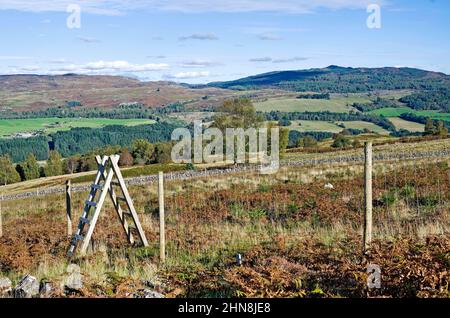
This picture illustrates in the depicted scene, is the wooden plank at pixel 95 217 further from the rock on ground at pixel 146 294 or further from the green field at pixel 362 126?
the green field at pixel 362 126

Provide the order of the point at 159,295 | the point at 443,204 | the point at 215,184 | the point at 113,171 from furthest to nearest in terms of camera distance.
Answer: the point at 215,184, the point at 443,204, the point at 113,171, the point at 159,295

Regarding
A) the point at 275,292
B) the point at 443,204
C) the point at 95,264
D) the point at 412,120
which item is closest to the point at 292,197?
the point at 443,204

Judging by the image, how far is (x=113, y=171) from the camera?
11797 mm

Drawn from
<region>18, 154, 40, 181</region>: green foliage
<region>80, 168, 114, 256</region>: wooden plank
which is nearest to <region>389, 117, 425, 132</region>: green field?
<region>18, 154, 40, 181</region>: green foliage

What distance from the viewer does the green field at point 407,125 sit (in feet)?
500

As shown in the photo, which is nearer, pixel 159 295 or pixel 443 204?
pixel 159 295

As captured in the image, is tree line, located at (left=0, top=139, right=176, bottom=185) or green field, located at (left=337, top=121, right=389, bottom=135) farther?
green field, located at (left=337, top=121, right=389, bottom=135)

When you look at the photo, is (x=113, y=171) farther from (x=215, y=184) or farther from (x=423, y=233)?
(x=215, y=184)

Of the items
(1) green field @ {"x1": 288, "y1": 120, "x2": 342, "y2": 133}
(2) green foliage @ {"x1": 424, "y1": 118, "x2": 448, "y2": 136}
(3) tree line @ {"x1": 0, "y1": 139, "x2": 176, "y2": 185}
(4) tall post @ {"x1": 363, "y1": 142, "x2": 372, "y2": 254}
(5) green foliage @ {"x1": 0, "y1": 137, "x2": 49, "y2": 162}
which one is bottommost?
(5) green foliage @ {"x1": 0, "y1": 137, "x2": 49, "y2": 162}

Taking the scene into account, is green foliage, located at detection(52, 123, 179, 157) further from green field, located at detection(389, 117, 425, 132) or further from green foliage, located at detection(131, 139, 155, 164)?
green foliage, located at detection(131, 139, 155, 164)

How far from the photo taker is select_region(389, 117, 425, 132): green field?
15225 centimetres

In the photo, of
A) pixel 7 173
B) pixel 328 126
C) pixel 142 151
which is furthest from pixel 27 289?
pixel 328 126

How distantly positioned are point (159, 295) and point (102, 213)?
12631mm
